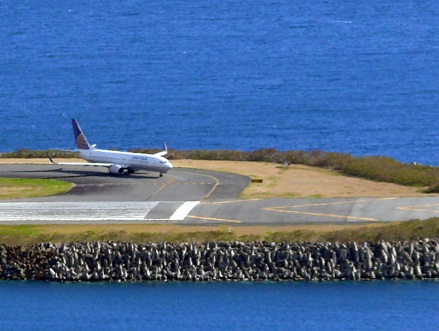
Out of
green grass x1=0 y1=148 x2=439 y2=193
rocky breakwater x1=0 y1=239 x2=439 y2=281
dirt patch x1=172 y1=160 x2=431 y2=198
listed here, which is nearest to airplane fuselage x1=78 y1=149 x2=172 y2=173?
dirt patch x1=172 y1=160 x2=431 y2=198

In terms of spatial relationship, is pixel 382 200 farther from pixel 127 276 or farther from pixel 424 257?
pixel 127 276

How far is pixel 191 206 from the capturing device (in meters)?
98.8

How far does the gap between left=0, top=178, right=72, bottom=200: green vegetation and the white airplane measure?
657 centimetres

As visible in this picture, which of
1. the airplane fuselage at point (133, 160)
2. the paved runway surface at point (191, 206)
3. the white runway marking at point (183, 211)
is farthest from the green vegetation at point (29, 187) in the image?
the white runway marking at point (183, 211)

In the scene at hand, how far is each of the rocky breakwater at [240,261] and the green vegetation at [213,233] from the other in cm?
262

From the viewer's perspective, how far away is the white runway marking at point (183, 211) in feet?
307

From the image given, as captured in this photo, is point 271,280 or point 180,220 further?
point 180,220

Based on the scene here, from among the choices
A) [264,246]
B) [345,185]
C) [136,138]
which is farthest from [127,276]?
[136,138]

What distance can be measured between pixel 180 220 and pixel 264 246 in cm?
1326

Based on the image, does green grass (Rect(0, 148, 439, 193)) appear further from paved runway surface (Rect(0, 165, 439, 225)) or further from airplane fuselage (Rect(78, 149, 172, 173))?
paved runway surface (Rect(0, 165, 439, 225))

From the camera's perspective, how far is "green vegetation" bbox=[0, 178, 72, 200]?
108562 millimetres

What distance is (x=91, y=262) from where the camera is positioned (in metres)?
81.6

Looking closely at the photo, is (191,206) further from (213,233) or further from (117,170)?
(117,170)

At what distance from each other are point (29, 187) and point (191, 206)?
20045mm
